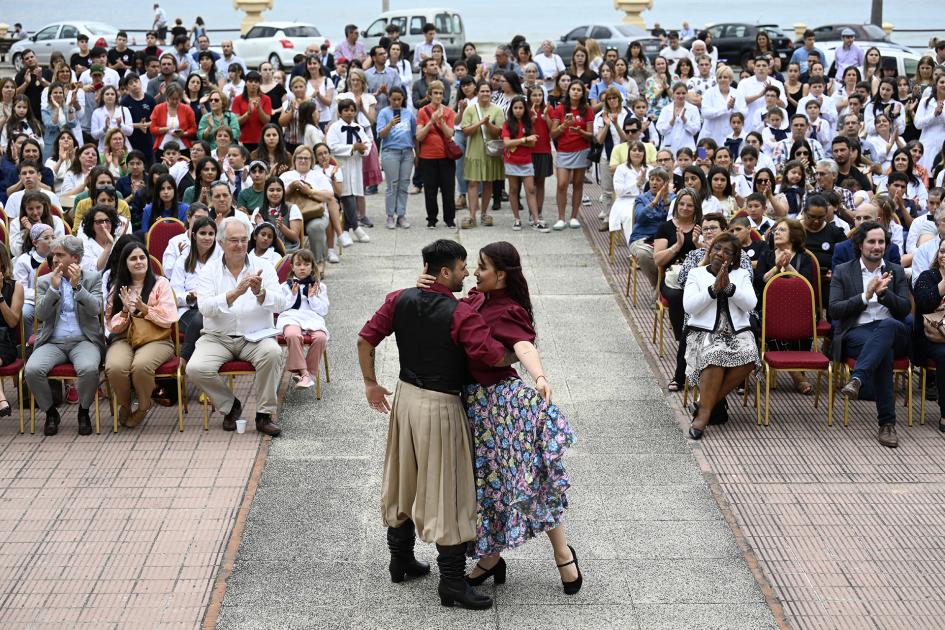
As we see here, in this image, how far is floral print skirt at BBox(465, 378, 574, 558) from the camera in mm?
6230

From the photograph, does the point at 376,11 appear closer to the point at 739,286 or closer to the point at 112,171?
the point at 112,171

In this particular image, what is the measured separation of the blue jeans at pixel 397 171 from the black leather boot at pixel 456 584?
346 inches

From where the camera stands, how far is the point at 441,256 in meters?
6.10

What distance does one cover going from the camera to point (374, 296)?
40.0 feet

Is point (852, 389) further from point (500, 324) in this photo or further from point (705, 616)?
point (500, 324)

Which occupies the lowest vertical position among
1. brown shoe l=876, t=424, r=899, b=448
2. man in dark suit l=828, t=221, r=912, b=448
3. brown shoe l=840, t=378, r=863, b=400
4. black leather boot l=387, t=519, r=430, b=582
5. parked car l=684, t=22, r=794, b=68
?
brown shoe l=876, t=424, r=899, b=448

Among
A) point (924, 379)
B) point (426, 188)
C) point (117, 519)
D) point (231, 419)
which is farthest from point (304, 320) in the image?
point (426, 188)

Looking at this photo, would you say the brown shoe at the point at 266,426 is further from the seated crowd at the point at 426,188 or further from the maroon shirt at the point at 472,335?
the maroon shirt at the point at 472,335

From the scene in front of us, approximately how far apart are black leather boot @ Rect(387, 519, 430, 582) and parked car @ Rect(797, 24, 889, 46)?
25192 millimetres

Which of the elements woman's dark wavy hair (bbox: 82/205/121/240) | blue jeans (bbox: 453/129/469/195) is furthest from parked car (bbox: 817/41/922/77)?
woman's dark wavy hair (bbox: 82/205/121/240)

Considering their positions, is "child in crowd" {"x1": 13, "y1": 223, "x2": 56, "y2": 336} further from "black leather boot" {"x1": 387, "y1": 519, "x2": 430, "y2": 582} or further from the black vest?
the black vest

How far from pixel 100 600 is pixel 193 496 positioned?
134cm

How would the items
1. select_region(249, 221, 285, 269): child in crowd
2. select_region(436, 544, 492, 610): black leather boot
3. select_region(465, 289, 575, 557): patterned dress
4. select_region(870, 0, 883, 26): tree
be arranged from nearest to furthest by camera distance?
1. select_region(465, 289, 575, 557): patterned dress
2. select_region(436, 544, 492, 610): black leather boot
3. select_region(249, 221, 285, 269): child in crowd
4. select_region(870, 0, 883, 26): tree

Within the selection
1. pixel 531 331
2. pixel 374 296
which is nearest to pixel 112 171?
pixel 374 296
